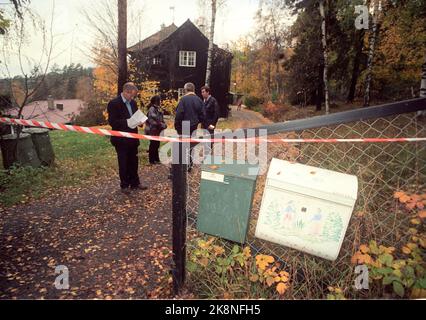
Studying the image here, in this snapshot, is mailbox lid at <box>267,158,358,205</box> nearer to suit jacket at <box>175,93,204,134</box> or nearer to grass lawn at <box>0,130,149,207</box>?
suit jacket at <box>175,93,204,134</box>

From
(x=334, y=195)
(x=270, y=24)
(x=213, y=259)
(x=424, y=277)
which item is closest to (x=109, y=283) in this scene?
(x=213, y=259)

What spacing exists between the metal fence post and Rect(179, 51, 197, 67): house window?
25384 mm

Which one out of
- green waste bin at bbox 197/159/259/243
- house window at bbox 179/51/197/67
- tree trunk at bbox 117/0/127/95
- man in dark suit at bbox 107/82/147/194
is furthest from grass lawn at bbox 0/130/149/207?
house window at bbox 179/51/197/67

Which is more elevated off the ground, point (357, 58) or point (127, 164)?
point (357, 58)

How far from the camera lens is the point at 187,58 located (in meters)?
26.2

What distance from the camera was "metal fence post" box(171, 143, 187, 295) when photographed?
2.36 meters

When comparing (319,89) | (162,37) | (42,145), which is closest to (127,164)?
(42,145)

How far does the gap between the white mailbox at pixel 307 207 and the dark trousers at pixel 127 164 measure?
3671 millimetres

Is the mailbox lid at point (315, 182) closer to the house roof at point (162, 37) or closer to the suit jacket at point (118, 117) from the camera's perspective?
the suit jacket at point (118, 117)

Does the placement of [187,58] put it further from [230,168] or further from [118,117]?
[230,168]

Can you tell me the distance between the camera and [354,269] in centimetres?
267

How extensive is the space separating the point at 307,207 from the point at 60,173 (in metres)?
6.88

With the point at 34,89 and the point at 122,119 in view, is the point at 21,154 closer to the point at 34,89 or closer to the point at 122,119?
the point at 34,89

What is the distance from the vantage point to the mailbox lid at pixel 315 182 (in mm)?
2260
